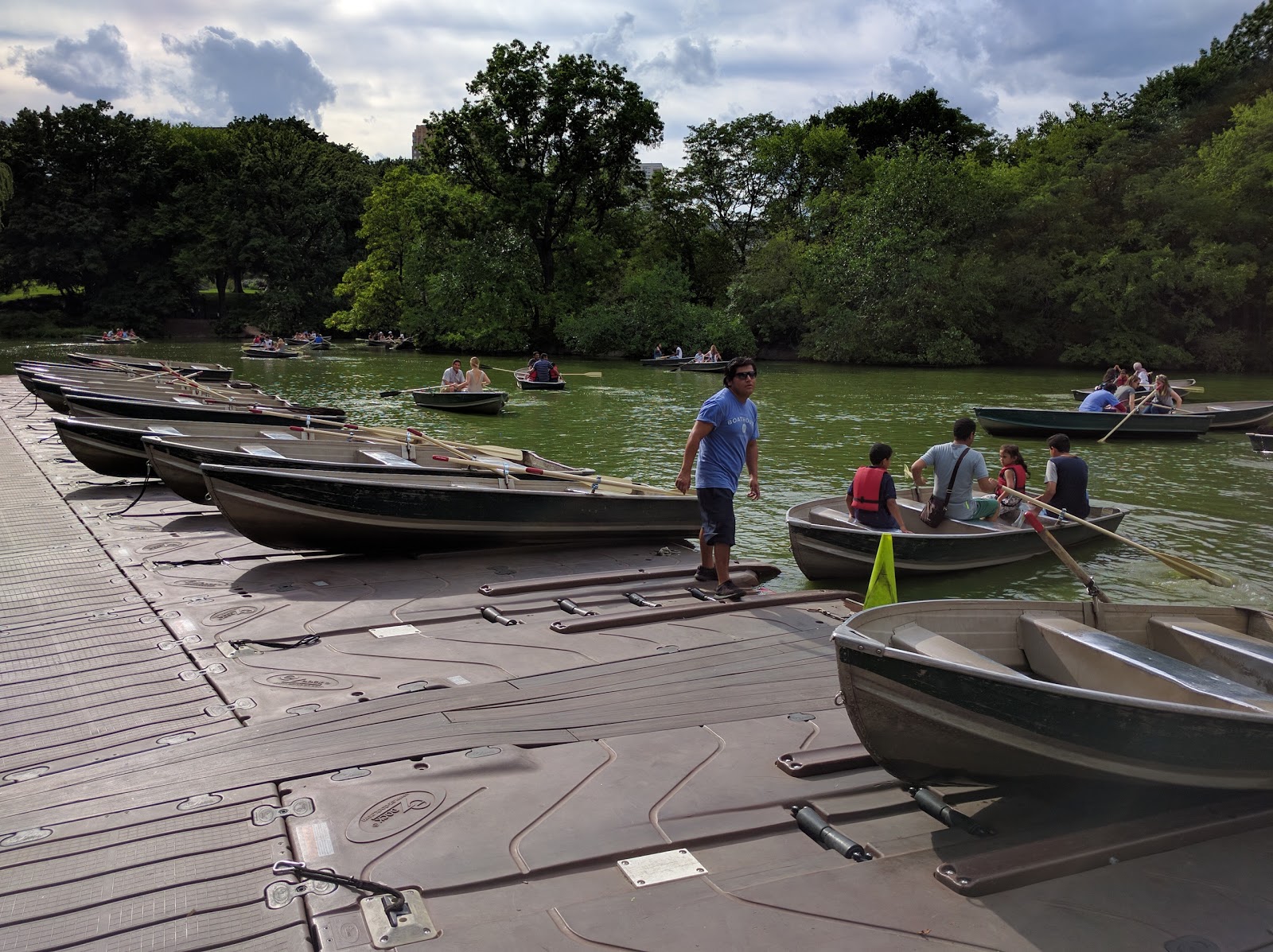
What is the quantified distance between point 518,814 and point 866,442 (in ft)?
58.4

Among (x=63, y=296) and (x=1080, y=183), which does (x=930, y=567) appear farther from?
(x=63, y=296)

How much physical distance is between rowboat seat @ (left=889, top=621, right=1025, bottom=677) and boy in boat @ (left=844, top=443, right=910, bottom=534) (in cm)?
512

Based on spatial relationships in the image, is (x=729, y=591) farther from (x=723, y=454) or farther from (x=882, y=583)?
(x=882, y=583)

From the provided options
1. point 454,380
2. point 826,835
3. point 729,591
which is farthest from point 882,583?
point 454,380

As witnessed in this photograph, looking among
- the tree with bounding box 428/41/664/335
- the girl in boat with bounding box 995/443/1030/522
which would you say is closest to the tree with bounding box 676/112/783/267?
the tree with bounding box 428/41/664/335

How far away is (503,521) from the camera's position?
9.33 m

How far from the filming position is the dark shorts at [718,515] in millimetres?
7430

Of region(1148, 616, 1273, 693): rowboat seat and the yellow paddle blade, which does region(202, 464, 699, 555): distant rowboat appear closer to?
the yellow paddle blade

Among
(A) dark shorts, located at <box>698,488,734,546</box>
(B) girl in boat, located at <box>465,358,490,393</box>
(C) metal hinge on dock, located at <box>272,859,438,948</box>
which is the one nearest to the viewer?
(C) metal hinge on dock, located at <box>272,859,438,948</box>

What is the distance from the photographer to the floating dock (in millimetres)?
3209

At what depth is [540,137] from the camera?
5106cm

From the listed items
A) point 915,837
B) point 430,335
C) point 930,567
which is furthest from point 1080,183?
point 915,837

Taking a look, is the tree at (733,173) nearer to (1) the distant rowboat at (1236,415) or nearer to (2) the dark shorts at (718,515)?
(1) the distant rowboat at (1236,415)

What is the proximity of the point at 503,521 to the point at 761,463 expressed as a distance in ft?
30.2
